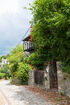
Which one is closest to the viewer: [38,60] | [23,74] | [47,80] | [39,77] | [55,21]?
[55,21]

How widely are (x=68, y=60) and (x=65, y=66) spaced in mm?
487

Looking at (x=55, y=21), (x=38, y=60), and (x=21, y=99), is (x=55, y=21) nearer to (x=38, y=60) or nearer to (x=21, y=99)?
(x=21, y=99)

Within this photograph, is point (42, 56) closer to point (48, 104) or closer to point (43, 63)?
point (43, 63)

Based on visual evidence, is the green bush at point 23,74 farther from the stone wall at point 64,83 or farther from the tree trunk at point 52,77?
the stone wall at point 64,83

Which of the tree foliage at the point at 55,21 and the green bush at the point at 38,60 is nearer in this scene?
the tree foliage at the point at 55,21

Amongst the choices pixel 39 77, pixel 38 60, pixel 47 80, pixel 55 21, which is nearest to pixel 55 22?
pixel 55 21

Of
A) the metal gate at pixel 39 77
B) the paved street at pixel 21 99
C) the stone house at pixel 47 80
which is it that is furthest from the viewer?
the metal gate at pixel 39 77

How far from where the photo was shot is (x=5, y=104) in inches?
257

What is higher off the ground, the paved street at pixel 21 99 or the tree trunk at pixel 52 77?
the tree trunk at pixel 52 77

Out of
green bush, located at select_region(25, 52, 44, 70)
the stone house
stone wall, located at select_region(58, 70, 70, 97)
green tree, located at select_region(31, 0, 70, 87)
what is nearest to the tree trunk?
the stone house

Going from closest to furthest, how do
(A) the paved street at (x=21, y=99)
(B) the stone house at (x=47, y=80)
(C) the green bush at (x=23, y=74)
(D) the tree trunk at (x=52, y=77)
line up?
(A) the paved street at (x=21, y=99) < (B) the stone house at (x=47, y=80) < (D) the tree trunk at (x=52, y=77) < (C) the green bush at (x=23, y=74)

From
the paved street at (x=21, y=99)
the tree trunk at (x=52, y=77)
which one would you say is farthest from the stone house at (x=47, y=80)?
the paved street at (x=21, y=99)

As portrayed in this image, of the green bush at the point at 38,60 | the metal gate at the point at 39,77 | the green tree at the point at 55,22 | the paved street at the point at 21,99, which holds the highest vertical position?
the green tree at the point at 55,22

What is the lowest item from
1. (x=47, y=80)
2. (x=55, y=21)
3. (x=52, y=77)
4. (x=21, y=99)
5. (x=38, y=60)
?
(x=21, y=99)
